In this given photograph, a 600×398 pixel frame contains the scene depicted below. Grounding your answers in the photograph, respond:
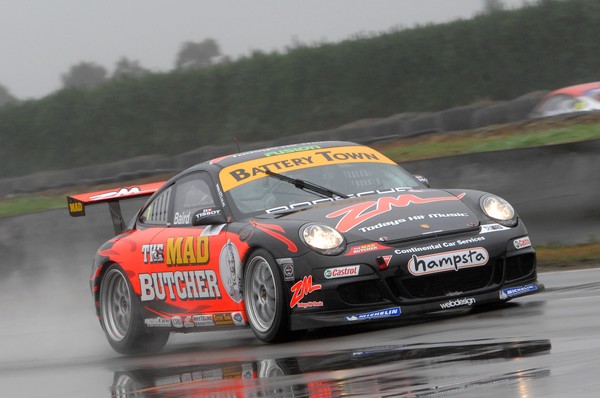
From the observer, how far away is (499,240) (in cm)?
752

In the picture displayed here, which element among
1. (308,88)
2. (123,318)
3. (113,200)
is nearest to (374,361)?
(123,318)

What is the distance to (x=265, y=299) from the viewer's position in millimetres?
7602

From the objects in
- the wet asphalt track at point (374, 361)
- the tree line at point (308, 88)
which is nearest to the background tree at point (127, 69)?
the tree line at point (308, 88)

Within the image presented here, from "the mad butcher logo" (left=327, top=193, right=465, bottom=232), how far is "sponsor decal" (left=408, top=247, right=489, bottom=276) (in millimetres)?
449

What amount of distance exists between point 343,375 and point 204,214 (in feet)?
9.11

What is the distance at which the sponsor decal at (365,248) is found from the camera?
23.7 ft

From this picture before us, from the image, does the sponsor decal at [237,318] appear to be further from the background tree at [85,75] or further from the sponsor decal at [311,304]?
the background tree at [85,75]

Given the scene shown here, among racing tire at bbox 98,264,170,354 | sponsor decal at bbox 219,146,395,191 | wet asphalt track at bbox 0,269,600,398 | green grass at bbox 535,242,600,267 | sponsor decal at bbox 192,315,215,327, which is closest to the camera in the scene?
wet asphalt track at bbox 0,269,600,398

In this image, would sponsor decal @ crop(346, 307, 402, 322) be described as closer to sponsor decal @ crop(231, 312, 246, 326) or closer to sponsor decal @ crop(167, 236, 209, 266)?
sponsor decal @ crop(231, 312, 246, 326)

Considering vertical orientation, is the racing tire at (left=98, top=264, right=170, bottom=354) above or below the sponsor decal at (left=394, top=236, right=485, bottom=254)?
below

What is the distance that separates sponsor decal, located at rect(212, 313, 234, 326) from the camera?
7.98 metres

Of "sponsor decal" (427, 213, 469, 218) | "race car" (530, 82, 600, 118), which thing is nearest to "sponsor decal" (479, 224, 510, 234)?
"sponsor decal" (427, 213, 469, 218)

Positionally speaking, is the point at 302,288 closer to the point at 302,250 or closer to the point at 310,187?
the point at 302,250

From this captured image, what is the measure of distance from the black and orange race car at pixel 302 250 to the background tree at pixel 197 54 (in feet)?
60.7
